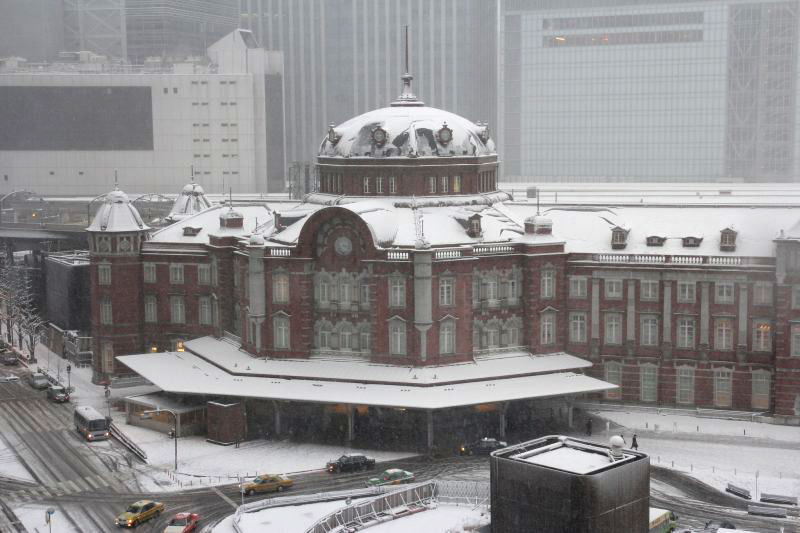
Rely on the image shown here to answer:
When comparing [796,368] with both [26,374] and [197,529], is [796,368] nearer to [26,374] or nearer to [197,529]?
[197,529]

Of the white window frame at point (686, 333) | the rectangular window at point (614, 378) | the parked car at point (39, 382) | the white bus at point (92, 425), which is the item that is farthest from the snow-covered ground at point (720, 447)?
the parked car at point (39, 382)

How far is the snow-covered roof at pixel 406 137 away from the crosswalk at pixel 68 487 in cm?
3784

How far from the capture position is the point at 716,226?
11069cm

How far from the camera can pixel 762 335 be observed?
105 meters

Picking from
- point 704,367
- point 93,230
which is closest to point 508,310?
point 704,367

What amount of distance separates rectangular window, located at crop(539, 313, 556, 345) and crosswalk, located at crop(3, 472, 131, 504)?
3745 cm

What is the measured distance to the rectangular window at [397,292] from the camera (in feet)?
341

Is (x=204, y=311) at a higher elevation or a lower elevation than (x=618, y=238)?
lower

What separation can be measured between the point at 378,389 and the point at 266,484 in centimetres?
1530

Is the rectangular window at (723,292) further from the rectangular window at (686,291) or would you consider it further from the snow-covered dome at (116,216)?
the snow-covered dome at (116,216)

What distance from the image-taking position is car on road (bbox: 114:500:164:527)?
265ft

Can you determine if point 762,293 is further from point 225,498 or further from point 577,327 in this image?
point 225,498

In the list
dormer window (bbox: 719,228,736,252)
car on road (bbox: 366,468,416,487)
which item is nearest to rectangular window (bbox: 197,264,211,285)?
car on road (bbox: 366,468,416,487)

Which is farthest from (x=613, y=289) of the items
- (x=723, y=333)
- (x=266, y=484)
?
(x=266, y=484)
